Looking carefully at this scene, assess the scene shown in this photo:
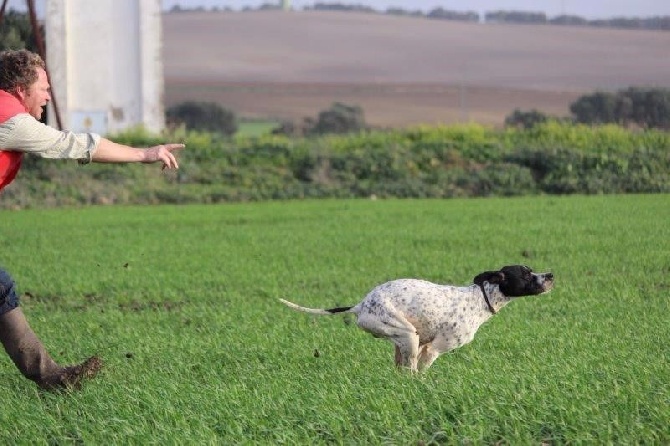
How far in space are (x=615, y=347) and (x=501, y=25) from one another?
52.4 m

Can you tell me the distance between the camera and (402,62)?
2208 inches

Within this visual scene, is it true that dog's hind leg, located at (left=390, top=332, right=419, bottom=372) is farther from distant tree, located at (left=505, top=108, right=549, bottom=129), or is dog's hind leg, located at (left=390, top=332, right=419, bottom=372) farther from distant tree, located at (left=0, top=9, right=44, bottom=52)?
distant tree, located at (left=505, top=108, right=549, bottom=129)

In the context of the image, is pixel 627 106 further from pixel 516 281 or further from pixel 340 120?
pixel 516 281

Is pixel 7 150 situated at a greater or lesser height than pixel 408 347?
greater

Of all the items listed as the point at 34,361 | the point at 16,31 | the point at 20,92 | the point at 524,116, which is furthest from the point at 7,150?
the point at 524,116

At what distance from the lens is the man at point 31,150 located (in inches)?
312

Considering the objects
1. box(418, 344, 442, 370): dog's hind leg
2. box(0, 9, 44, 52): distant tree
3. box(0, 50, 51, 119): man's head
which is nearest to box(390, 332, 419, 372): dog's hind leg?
box(418, 344, 442, 370): dog's hind leg

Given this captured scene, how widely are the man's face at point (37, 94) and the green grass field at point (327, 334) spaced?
1856 mm

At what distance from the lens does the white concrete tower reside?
39.4 m

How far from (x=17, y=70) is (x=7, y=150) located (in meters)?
0.52

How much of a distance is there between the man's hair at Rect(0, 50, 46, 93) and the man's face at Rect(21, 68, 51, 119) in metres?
0.03

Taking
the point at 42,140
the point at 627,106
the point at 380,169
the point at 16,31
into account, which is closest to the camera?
the point at 42,140

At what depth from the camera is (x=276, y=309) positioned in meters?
12.4

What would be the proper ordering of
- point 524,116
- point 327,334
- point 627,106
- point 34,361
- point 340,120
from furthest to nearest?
point 340,120 < point 524,116 < point 627,106 < point 327,334 < point 34,361
